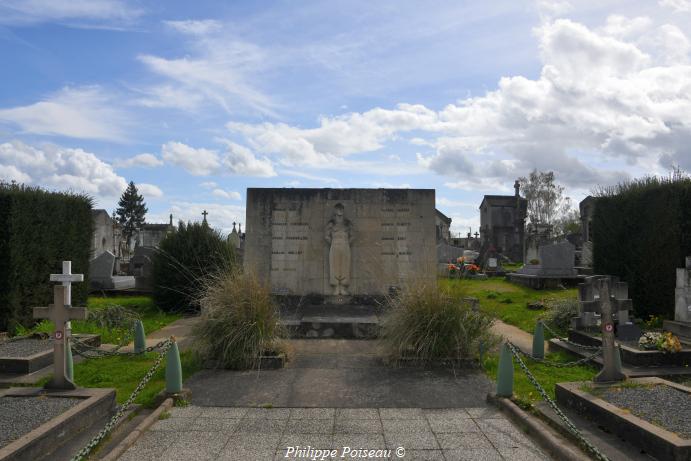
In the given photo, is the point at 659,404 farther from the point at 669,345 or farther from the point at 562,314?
the point at 562,314

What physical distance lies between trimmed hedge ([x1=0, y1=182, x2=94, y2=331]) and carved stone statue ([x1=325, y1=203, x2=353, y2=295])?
6105 mm

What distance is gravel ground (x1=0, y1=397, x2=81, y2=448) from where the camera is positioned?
447 cm

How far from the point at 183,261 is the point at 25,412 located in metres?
9.33

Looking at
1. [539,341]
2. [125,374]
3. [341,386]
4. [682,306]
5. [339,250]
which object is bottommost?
Answer: [125,374]

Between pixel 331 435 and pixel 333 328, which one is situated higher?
pixel 333 328

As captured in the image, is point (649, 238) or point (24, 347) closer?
point (24, 347)

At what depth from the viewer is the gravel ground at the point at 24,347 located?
776 cm

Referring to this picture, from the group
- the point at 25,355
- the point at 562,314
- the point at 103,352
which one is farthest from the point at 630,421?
the point at 25,355

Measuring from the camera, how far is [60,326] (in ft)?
19.3

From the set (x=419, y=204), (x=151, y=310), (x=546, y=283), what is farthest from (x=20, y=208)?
(x=546, y=283)

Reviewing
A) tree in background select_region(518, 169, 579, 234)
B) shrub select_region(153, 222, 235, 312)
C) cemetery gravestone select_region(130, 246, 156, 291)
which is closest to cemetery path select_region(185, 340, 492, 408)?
shrub select_region(153, 222, 235, 312)

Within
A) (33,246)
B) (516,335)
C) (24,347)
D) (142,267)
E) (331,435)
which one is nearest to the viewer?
(331,435)

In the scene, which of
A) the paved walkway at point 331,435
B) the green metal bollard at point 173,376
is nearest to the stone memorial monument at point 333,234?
the green metal bollard at point 173,376

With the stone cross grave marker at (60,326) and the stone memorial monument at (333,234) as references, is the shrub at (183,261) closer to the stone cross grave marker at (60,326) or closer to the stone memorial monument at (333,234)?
the stone memorial monument at (333,234)
